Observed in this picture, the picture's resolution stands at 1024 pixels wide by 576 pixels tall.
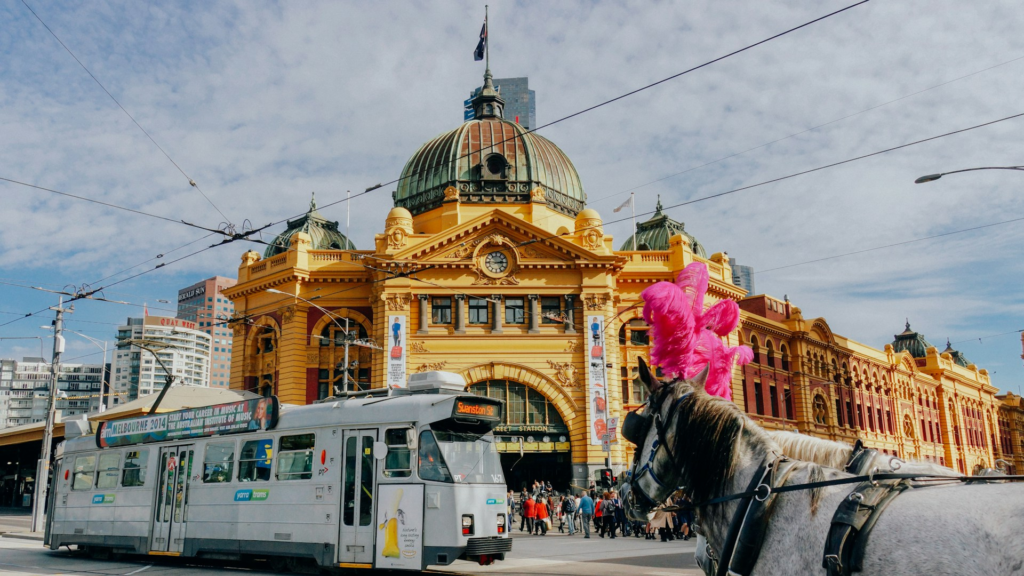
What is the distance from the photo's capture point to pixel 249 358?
143 feet

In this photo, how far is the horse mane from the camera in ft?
15.3

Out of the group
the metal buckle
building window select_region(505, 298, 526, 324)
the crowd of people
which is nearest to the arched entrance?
building window select_region(505, 298, 526, 324)

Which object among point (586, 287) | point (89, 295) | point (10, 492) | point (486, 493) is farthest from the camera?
point (10, 492)

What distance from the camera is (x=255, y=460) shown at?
16.9m

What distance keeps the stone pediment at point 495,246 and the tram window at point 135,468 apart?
20.9 meters

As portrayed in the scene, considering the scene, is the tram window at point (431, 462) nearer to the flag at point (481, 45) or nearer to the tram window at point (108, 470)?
the tram window at point (108, 470)

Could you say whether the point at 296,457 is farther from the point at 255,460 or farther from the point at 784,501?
the point at 784,501

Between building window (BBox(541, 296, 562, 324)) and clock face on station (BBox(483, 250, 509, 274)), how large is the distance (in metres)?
2.61

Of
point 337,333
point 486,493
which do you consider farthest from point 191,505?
point 337,333

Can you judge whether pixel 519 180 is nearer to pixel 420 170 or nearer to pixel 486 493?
pixel 420 170

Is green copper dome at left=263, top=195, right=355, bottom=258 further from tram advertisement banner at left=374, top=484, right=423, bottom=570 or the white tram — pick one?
tram advertisement banner at left=374, top=484, right=423, bottom=570

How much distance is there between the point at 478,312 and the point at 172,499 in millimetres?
23037

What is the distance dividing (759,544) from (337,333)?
1543 inches

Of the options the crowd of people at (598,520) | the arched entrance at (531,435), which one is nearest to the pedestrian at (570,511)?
the crowd of people at (598,520)
